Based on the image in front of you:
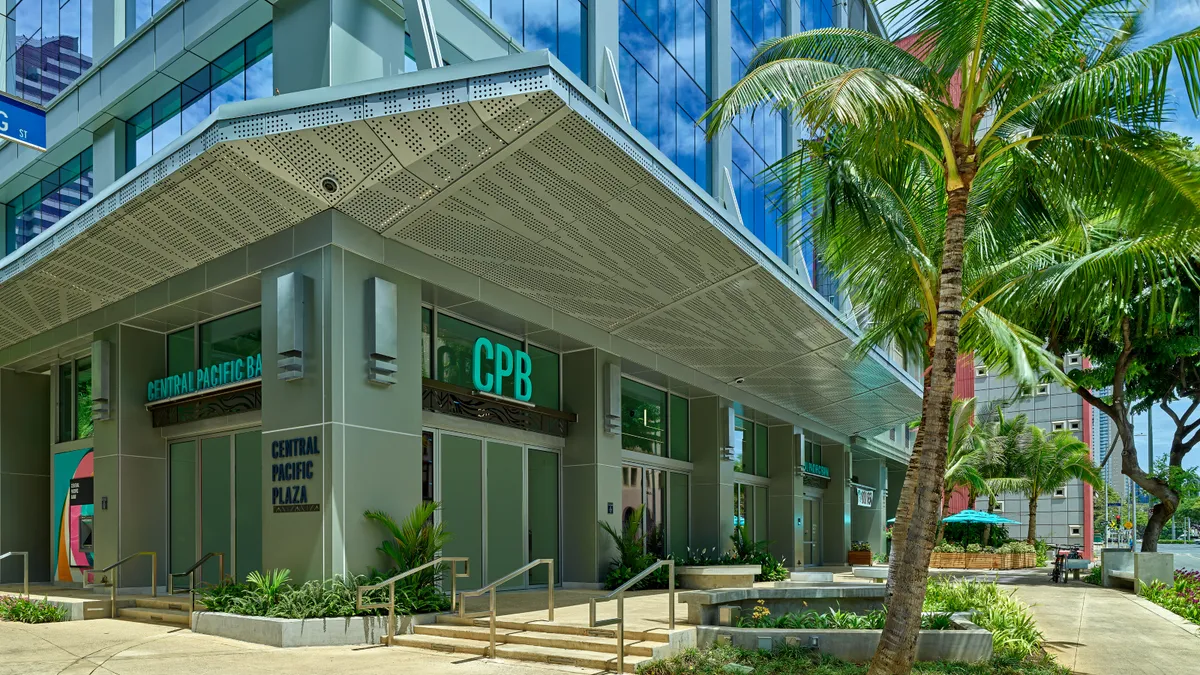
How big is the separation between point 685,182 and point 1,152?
18.0 meters

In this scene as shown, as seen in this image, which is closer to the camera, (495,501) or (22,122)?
(22,122)

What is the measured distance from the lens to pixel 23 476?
22.8 meters

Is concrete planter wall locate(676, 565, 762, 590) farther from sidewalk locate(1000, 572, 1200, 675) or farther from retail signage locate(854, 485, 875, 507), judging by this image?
retail signage locate(854, 485, 875, 507)

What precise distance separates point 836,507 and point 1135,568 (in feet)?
48.6

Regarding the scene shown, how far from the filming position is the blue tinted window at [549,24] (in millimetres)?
16875

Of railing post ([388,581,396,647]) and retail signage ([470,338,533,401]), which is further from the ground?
retail signage ([470,338,533,401])

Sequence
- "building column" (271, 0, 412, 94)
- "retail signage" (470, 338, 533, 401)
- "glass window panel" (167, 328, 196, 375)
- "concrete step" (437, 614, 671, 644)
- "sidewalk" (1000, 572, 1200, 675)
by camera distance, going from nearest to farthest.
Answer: "concrete step" (437, 614, 671, 644), "sidewalk" (1000, 572, 1200, 675), "building column" (271, 0, 412, 94), "retail signage" (470, 338, 533, 401), "glass window panel" (167, 328, 196, 375)

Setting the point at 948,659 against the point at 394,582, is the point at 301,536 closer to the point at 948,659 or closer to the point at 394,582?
the point at 394,582

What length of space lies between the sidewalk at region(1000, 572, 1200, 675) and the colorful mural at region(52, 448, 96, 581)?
18122 millimetres

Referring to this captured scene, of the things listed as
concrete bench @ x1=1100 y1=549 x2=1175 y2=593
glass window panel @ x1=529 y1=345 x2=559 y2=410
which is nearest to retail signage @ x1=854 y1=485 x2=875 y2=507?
concrete bench @ x1=1100 y1=549 x2=1175 y2=593

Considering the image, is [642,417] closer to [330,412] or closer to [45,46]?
[330,412]

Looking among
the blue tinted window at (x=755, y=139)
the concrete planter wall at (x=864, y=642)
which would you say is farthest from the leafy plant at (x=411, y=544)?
the blue tinted window at (x=755, y=139)

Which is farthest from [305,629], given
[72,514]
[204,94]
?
[72,514]

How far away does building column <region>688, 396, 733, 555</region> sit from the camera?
26.7m
